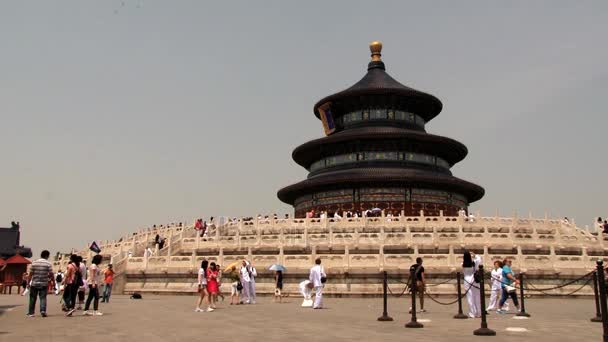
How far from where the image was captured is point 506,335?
1042cm

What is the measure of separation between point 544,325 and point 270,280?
12.9 m

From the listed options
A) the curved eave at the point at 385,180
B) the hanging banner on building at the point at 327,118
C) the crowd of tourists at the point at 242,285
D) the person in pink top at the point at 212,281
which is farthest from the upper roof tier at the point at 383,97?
the person in pink top at the point at 212,281

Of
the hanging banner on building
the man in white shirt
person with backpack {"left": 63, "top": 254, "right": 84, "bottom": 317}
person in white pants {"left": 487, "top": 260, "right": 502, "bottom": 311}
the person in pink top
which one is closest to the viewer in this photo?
person with backpack {"left": 63, "top": 254, "right": 84, "bottom": 317}

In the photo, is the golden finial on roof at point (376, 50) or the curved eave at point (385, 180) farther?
the golden finial on roof at point (376, 50)

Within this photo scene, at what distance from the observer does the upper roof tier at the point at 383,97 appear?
167 ft

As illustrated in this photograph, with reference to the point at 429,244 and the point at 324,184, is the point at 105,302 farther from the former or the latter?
the point at 324,184

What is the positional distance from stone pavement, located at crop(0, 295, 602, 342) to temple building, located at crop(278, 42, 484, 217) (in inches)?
1083

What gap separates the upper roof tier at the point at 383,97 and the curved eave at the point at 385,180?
7964 mm

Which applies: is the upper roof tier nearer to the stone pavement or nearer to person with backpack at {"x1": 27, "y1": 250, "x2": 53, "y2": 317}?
the stone pavement

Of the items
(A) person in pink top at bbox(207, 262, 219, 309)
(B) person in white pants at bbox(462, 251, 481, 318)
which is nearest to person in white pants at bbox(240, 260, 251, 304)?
(A) person in pink top at bbox(207, 262, 219, 309)

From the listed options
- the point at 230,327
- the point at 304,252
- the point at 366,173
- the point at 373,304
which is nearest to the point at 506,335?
the point at 230,327

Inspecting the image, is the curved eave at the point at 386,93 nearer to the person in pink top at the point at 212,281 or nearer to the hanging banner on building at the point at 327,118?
the hanging banner on building at the point at 327,118

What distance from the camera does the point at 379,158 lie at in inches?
1900

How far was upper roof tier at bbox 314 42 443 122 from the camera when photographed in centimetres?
5075
